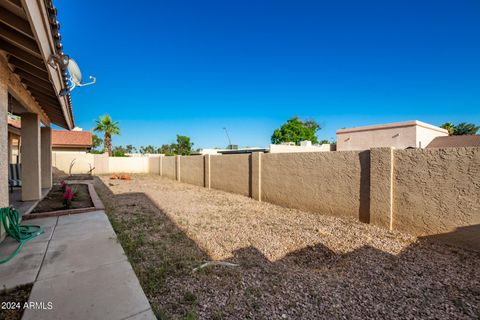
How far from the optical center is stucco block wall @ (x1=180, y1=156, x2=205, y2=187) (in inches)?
540

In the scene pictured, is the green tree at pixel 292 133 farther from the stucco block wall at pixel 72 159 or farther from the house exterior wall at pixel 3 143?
the house exterior wall at pixel 3 143

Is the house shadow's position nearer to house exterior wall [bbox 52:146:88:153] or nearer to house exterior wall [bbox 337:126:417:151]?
house exterior wall [bbox 337:126:417:151]

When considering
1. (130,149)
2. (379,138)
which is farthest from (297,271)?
(130,149)

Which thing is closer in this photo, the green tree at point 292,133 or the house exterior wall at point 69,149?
the house exterior wall at point 69,149

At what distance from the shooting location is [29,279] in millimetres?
2512

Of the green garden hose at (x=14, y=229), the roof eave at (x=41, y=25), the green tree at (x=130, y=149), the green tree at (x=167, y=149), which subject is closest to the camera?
the roof eave at (x=41, y=25)

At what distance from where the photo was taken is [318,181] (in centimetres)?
643

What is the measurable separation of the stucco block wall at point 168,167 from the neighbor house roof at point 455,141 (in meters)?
20.5

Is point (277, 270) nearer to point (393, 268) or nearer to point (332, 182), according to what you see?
point (393, 268)

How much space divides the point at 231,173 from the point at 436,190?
7604mm

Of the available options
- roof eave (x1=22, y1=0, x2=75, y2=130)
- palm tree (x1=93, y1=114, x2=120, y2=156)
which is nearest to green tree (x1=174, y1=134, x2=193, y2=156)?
palm tree (x1=93, y1=114, x2=120, y2=156)

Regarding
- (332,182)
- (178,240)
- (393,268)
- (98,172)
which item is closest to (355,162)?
(332,182)

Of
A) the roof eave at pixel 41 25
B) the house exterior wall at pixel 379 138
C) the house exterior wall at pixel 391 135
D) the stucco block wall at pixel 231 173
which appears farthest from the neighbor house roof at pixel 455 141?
the roof eave at pixel 41 25

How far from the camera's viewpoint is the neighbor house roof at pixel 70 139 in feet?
74.4
